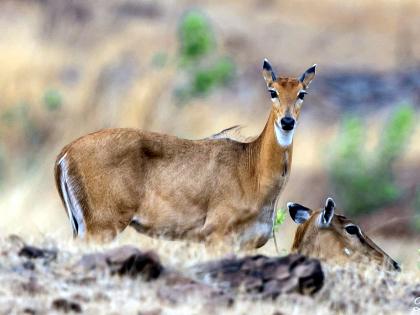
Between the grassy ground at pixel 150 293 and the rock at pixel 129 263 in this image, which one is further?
the rock at pixel 129 263

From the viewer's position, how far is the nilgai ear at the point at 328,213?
14352 millimetres

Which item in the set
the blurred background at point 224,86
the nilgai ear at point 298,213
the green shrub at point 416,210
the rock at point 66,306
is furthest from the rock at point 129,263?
the green shrub at point 416,210

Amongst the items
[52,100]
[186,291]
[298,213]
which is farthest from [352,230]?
[52,100]

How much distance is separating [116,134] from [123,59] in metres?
22.3

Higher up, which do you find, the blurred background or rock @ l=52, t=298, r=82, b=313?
the blurred background

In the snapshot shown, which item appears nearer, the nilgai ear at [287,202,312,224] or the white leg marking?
the white leg marking

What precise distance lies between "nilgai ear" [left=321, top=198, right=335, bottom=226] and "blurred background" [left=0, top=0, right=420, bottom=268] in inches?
249

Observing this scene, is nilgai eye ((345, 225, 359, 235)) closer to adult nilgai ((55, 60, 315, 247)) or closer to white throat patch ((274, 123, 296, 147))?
adult nilgai ((55, 60, 315, 247))

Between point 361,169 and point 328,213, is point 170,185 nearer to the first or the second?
point 328,213

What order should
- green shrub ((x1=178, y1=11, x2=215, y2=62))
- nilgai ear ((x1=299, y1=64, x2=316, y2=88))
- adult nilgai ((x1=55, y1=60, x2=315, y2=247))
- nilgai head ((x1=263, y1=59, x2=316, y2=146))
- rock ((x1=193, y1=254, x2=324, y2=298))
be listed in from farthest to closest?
green shrub ((x1=178, y1=11, x2=215, y2=62)) → nilgai ear ((x1=299, y1=64, x2=316, y2=88)) → nilgai head ((x1=263, y1=59, x2=316, y2=146)) → adult nilgai ((x1=55, y1=60, x2=315, y2=247)) → rock ((x1=193, y1=254, x2=324, y2=298))

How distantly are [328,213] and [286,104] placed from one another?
123cm

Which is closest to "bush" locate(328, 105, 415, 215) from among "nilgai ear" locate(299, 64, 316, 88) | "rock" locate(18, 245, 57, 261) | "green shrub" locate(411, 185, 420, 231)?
"green shrub" locate(411, 185, 420, 231)

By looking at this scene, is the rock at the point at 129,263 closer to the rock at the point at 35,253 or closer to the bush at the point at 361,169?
the rock at the point at 35,253

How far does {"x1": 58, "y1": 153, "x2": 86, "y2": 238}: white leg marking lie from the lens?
539 inches
